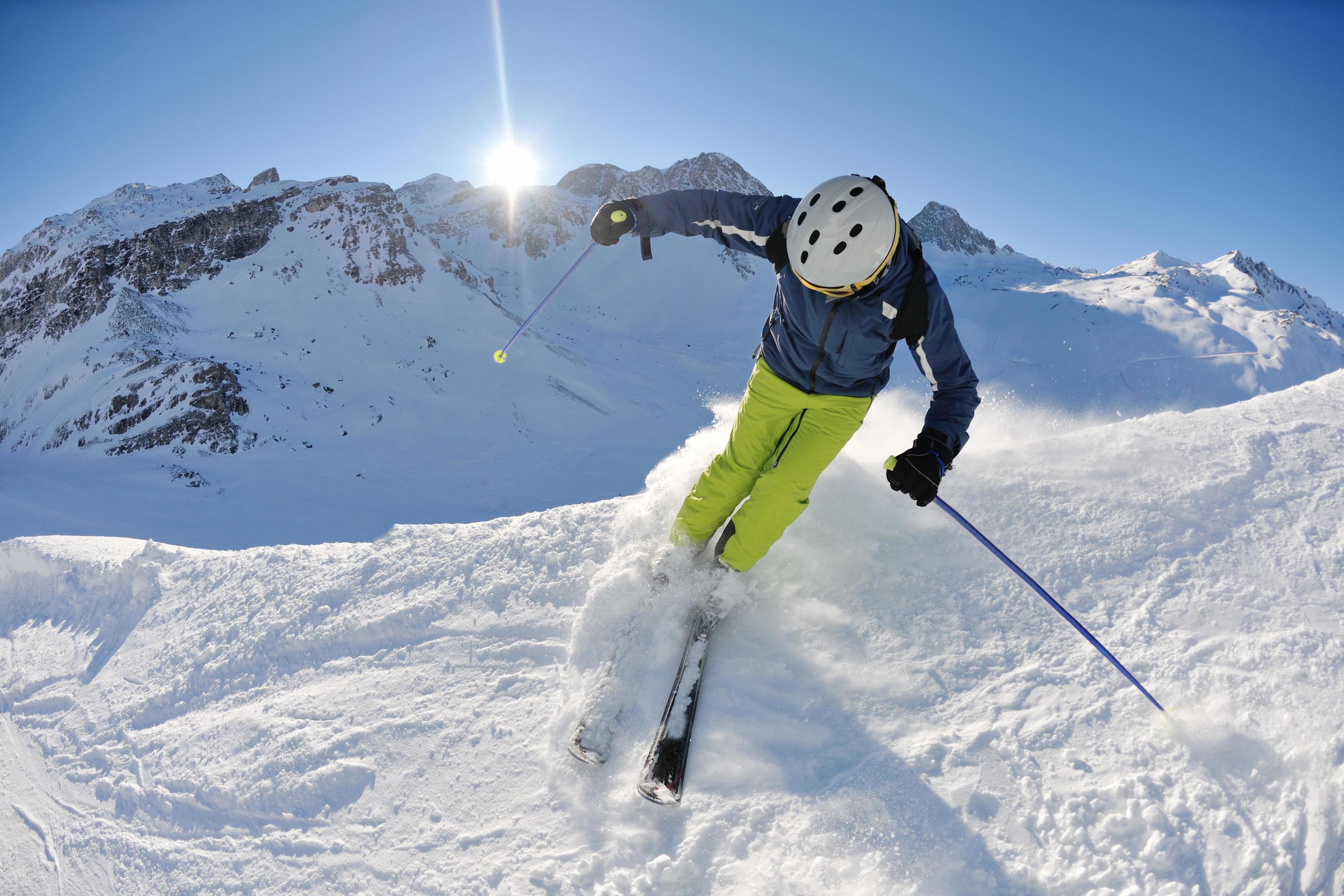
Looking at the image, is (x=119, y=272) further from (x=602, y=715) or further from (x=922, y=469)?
(x=922, y=469)

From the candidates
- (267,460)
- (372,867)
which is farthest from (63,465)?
(372,867)

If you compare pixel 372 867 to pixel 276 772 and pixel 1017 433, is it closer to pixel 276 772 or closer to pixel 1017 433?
pixel 276 772

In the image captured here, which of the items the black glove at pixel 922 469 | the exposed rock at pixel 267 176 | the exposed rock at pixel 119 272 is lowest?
the black glove at pixel 922 469

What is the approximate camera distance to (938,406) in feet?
9.71

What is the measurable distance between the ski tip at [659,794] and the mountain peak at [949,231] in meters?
137

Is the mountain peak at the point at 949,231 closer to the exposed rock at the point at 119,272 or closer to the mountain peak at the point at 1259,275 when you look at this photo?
the mountain peak at the point at 1259,275

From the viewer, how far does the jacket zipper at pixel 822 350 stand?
2959 millimetres

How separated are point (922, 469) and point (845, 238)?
4.05 feet

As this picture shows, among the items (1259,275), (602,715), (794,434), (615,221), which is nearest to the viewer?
(602,715)

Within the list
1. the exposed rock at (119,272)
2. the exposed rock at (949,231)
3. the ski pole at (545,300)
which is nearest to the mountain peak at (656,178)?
the exposed rock at (119,272)

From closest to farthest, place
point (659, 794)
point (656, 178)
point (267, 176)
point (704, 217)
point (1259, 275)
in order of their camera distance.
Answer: point (659, 794)
point (704, 217)
point (267, 176)
point (656, 178)
point (1259, 275)

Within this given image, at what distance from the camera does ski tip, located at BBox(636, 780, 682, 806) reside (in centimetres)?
229

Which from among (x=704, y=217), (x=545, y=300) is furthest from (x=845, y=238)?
(x=545, y=300)

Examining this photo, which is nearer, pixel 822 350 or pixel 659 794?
pixel 659 794
